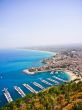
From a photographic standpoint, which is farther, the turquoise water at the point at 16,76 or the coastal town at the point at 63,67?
the coastal town at the point at 63,67

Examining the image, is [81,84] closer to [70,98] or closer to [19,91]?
[70,98]

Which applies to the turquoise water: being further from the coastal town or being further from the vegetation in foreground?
the vegetation in foreground

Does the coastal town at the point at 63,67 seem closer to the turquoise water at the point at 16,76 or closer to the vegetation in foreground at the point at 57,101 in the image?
the turquoise water at the point at 16,76

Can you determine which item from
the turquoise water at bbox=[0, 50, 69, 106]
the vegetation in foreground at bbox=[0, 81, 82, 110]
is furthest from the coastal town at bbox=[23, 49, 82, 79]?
the vegetation in foreground at bbox=[0, 81, 82, 110]

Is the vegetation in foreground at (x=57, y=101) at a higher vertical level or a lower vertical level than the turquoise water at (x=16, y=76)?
higher

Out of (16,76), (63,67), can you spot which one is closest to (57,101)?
(16,76)

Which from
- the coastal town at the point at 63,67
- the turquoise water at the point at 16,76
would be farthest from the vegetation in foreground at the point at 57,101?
the coastal town at the point at 63,67

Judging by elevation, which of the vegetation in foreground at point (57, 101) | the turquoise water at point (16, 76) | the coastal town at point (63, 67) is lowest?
the turquoise water at point (16, 76)

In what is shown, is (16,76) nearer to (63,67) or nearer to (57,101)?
(63,67)

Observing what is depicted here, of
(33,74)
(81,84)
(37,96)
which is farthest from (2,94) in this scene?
(33,74)
